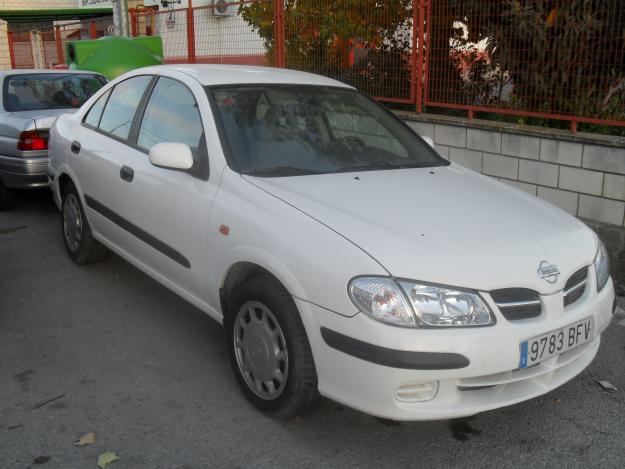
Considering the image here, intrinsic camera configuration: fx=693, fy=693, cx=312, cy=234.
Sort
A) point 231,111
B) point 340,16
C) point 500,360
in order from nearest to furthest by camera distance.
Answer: point 500,360 < point 231,111 < point 340,16

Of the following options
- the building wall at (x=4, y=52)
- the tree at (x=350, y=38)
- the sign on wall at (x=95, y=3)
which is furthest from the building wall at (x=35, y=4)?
the tree at (x=350, y=38)

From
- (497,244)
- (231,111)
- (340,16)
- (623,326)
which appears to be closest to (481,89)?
(340,16)

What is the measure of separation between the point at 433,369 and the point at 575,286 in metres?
0.86

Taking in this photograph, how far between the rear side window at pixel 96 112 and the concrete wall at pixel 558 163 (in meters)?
3.26

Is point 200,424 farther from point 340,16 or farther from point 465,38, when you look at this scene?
point 340,16

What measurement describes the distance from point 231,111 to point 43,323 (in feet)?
6.20

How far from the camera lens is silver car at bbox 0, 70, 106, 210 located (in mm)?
6699

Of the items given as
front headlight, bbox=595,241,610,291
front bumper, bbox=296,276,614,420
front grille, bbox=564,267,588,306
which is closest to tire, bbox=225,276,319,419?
front bumper, bbox=296,276,614,420

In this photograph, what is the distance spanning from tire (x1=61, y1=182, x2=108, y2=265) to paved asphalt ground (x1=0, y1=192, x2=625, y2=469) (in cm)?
85

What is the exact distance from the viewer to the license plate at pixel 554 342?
9.23 ft

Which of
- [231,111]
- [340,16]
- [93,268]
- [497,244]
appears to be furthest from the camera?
[340,16]

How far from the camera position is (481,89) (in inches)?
265

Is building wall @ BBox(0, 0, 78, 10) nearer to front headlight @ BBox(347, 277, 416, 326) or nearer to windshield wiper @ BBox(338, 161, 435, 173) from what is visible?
windshield wiper @ BBox(338, 161, 435, 173)

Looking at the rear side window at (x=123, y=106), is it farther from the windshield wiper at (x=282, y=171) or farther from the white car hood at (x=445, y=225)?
the white car hood at (x=445, y=225)
